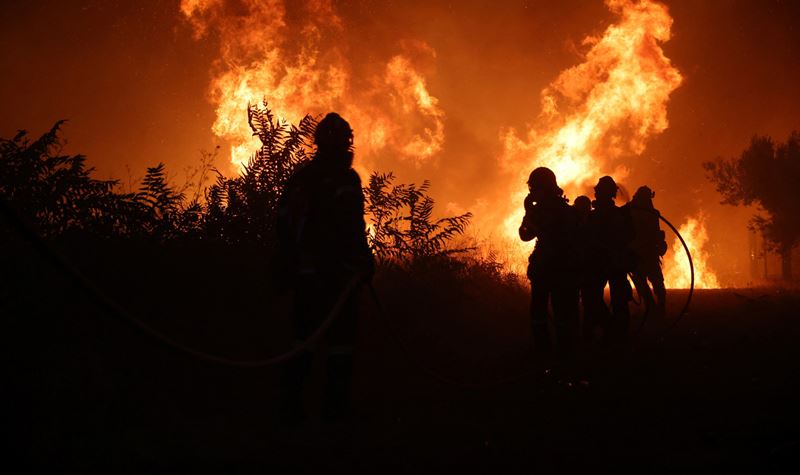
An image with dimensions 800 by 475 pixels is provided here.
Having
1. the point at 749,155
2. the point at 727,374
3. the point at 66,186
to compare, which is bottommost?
the point at 727,374

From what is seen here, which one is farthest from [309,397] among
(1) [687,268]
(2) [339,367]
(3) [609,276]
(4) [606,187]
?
(1) [687,268]

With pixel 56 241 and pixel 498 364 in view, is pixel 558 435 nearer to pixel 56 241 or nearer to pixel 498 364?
pixel 498 364

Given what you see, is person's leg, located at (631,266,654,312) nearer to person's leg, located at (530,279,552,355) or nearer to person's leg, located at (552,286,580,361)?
person's leg, located at (552,286,580,361)

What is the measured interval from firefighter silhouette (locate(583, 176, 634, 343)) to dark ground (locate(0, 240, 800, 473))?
871mm

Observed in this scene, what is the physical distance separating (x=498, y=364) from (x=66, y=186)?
17.1ft

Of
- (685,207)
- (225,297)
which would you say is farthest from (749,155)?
(225,297)

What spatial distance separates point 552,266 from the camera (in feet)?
25.8

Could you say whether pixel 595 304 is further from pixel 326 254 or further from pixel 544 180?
pixel 326 254

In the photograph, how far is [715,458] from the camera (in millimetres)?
3617

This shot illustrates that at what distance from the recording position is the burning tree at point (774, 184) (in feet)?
123

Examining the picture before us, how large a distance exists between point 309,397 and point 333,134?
8.34 ft

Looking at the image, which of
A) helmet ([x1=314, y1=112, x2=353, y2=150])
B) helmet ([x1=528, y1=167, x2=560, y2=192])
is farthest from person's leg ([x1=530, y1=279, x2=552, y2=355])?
helmet ([x1=314, y1=112, x2=353, y2=150])

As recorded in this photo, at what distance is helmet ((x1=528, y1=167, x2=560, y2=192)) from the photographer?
8.04 m

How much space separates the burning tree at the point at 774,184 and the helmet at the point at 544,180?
119 ft
